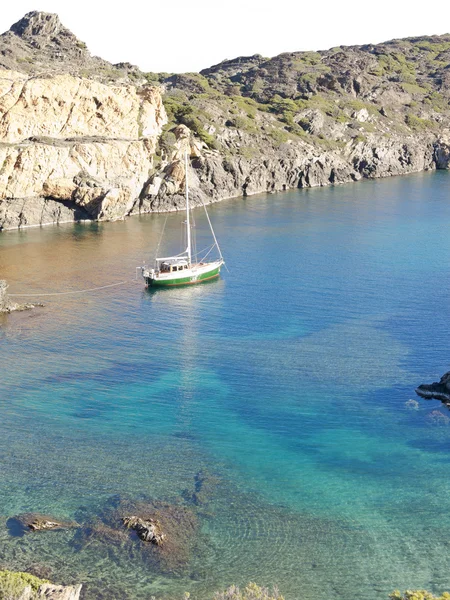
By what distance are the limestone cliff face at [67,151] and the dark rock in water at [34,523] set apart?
67.6 metres

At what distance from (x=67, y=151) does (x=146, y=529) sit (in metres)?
74.7

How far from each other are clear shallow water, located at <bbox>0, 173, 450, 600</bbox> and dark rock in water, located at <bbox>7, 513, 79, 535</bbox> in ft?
1.79

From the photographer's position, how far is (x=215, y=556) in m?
27.1

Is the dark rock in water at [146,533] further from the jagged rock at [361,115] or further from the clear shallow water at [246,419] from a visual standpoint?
the jagged rock at [361,115]

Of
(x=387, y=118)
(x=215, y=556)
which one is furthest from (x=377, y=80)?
(x=215, y=556)

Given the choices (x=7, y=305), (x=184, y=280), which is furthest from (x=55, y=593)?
(x=184, y=280)

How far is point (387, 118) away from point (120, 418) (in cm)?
14346

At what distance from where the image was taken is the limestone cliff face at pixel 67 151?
297ft

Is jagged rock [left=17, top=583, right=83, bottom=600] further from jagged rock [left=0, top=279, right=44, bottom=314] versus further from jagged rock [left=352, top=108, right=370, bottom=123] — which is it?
jagged rock [left=352, top=108, right=370, bottom=123]

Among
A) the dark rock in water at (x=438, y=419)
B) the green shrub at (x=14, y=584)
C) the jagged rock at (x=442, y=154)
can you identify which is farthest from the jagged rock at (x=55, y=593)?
the jagged rock at (x=442, y=154)

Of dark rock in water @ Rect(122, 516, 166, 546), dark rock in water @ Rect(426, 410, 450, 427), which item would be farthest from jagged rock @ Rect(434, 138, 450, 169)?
dark rock in water @ Rect(122, 516, 166, 546)

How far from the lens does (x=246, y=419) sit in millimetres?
39000

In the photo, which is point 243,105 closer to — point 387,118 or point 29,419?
point 387,118

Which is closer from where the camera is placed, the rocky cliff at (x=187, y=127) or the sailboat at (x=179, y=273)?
the sailboat at (x=179, y=273)
